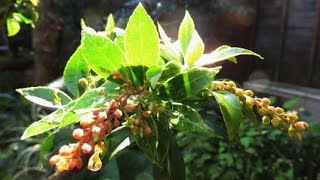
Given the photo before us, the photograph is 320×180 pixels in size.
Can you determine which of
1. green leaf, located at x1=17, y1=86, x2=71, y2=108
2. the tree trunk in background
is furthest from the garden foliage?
the tree trunk in background

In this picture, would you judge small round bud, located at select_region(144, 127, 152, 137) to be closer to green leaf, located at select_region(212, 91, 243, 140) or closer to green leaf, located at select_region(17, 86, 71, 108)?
green leaf, located at select_region(212, 91, 243, 140)

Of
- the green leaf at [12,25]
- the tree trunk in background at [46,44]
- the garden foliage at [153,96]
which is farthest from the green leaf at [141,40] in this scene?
the tree trunk in background at [46,44]

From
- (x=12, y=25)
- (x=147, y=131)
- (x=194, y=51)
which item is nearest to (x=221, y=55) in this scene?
(x=194, y=51)

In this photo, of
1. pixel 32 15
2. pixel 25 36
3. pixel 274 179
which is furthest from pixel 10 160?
pixel 25 36

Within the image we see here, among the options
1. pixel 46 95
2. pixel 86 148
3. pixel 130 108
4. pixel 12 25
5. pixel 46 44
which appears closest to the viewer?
pixel 86 148

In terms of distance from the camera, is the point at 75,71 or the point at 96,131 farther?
the point at 75,71

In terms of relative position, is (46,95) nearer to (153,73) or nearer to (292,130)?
(153,73)
